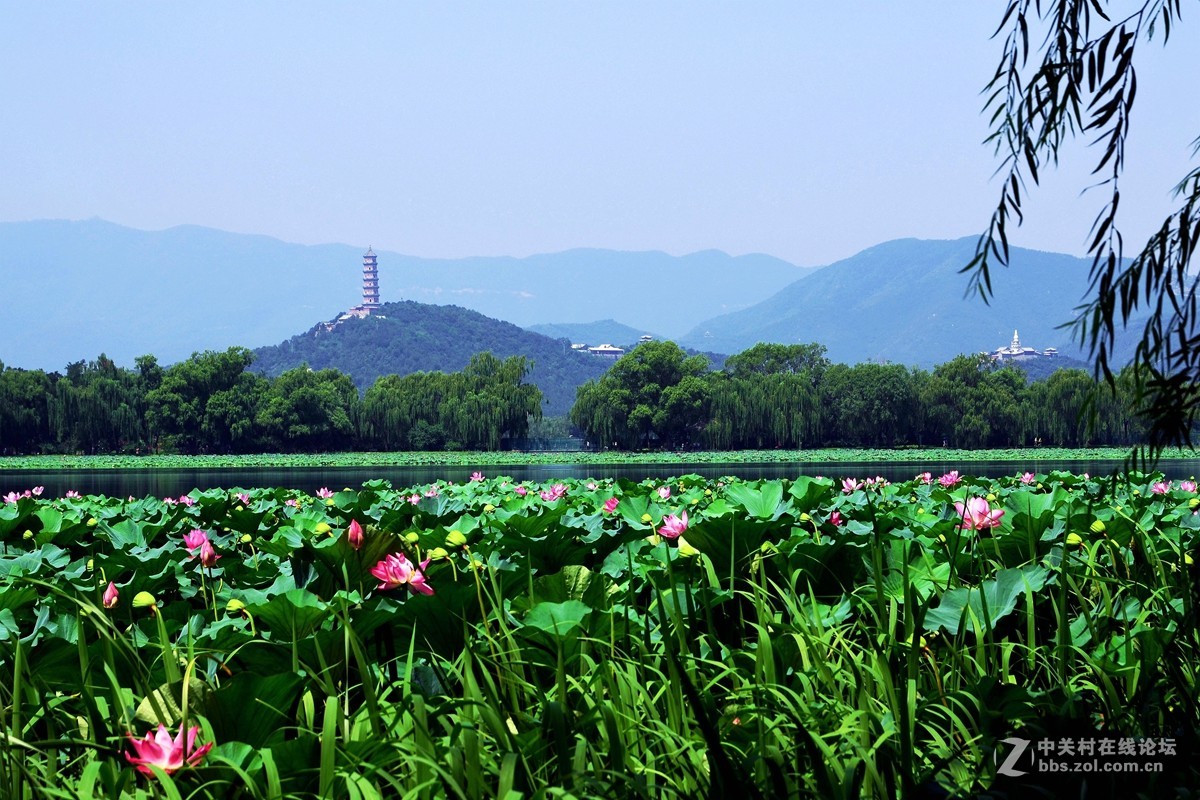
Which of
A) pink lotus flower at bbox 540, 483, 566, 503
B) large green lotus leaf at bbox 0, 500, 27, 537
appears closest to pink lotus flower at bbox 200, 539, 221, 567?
large green lotus leaf at bbox 0, 500, 27, 537

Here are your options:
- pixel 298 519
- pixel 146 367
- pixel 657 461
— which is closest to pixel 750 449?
pixel 657 461

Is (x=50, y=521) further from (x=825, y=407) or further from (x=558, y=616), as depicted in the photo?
(x=825, y=407)

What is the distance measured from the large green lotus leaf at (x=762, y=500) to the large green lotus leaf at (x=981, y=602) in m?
1.37

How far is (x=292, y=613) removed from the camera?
277 cm

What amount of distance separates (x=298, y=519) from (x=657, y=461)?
163 feet

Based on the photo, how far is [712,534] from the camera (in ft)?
12.9

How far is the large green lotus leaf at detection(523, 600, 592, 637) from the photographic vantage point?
2.71 meters

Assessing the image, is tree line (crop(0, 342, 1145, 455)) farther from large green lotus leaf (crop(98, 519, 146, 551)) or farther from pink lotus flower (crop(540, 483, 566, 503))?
large green lotus leaf (crop(98, 519, 146, 551))

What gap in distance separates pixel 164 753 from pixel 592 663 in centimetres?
105

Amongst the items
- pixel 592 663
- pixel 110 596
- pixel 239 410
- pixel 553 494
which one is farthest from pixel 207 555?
pixel 239 410

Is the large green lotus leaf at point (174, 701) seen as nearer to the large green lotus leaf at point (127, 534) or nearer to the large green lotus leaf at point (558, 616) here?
the large green lotus leaf at point (558, 616)

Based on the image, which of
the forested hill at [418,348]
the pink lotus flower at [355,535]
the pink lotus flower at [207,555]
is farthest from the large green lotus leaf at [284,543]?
the forested hill at [418,348]

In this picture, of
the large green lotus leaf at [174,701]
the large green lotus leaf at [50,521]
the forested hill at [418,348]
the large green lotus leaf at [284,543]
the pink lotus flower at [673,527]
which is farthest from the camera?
the forested hill at [418,348]

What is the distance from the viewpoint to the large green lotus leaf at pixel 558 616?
2.71 meters
